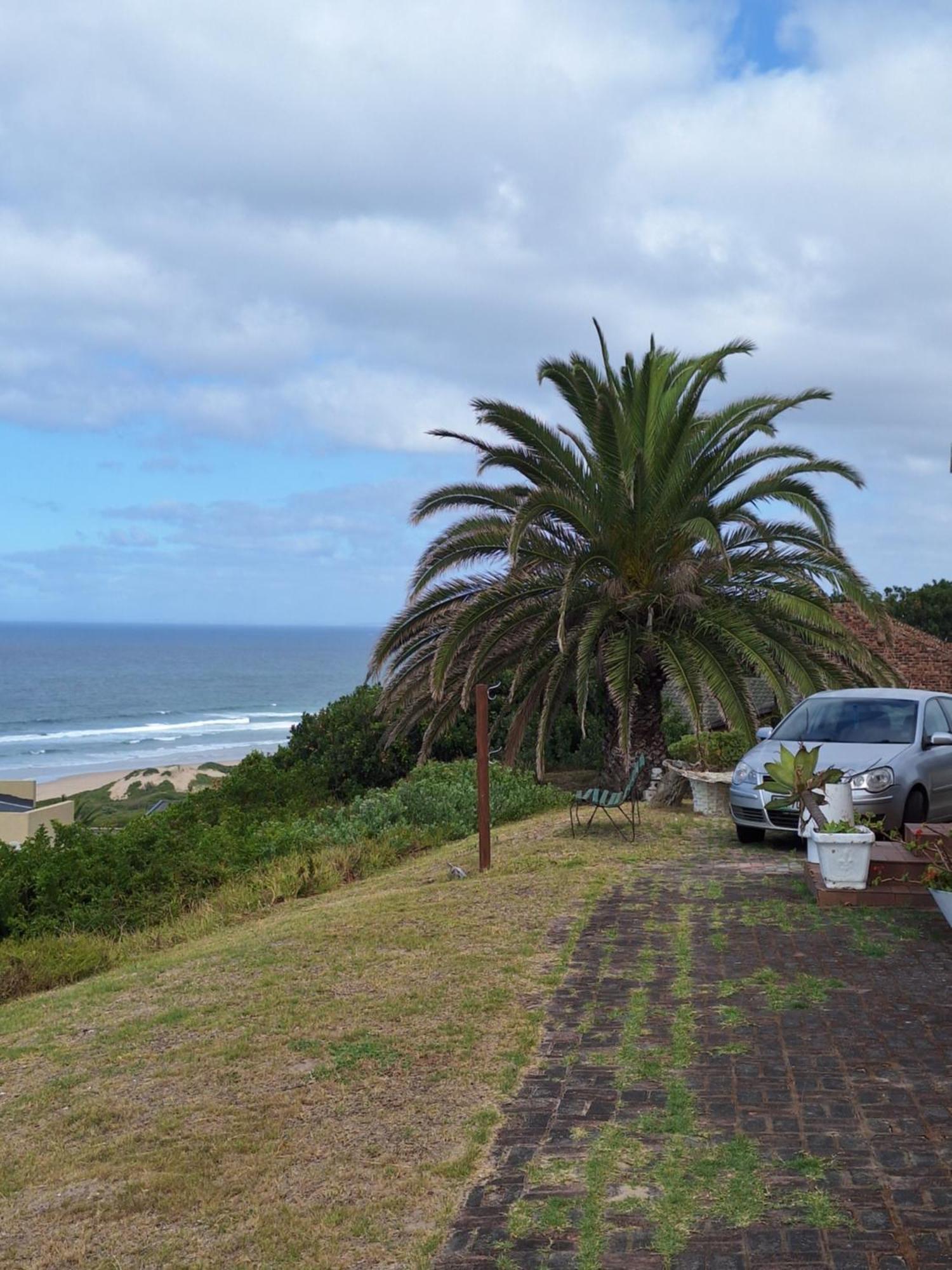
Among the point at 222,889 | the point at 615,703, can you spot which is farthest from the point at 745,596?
the point at 222,889

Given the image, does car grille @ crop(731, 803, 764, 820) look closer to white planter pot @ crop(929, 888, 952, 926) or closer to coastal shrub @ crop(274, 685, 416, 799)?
white planter pot @ crop(929, 888, 952, 926)

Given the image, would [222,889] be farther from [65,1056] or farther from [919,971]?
[919,971]

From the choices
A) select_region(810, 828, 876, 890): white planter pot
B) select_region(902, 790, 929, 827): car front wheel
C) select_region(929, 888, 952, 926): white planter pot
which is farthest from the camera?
select_region(902, 790, 929, 827): car front wheel

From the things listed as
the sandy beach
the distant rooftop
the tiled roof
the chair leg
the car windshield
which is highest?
the tiled roof

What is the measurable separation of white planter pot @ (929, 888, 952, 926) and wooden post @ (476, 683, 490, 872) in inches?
173

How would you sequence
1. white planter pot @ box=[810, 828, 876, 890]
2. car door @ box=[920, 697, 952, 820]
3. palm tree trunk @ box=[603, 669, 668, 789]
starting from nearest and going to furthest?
white planter pot @ box=[810, 828, 876, 890] → car door @ box=[920, 697, 952, 820] → palm tree trunk @ box=[603, 669, 668, 789]

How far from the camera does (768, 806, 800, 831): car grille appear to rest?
1188cm

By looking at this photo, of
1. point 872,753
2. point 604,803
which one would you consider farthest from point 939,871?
point 604,803

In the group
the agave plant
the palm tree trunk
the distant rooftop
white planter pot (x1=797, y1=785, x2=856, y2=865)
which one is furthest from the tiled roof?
the agave plant

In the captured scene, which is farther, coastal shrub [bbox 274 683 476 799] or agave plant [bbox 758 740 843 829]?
coastal shrub [bbox 274 683 476 799]

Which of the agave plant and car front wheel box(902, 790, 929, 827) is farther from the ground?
the agave plant

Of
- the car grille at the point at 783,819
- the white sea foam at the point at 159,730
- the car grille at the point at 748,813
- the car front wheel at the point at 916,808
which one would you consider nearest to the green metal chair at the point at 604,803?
the car grille at the point at 748,813

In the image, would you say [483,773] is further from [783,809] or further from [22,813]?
[22,813]

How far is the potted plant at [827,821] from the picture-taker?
908cm
